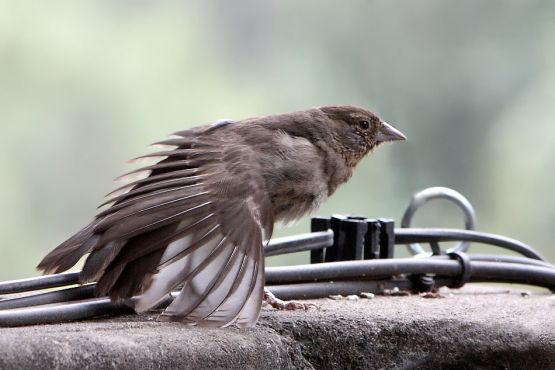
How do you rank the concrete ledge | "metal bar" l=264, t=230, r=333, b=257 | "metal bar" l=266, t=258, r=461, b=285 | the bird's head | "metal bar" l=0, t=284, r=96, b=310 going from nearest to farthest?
the concrete ledge, "metal bar" l=0, t=284, r=96, b=310, "metal bar" l=266, t=258, r=461, b=285, "metal bar" l=264, t=230, r=333, b=257, the bird's head

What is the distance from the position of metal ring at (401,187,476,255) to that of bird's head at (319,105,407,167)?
12.3 inches

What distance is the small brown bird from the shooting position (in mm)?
2523

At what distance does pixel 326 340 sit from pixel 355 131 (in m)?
1.39

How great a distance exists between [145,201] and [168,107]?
315 centimetres

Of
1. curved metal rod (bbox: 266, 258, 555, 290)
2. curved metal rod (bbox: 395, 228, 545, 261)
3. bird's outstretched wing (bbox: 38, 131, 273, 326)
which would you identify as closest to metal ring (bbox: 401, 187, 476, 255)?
curved metal rod (bbox: 395, 228, 545, 261)

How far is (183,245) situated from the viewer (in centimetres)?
267

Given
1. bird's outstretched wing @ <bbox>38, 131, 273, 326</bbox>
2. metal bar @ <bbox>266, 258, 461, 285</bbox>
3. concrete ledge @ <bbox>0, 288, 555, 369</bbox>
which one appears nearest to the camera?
concrete ledge @ <bbox>0, 288, 555, 369</bbox>

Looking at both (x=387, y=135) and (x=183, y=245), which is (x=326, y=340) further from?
(x=387, y=135)

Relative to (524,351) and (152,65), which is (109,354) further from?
(152,65)

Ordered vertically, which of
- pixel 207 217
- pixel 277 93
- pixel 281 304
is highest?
pixel 207 217

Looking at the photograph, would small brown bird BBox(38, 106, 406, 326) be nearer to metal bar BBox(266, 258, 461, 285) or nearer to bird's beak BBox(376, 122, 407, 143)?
metal bar BBox(266, 258, 461, 285)

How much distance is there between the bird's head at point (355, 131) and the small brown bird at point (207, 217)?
15cm

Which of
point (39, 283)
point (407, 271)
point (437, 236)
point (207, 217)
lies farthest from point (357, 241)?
point (39, 283)

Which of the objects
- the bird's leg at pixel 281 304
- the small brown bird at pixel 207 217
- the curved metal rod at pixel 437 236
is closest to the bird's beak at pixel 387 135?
the small brown bird at pixel 207 217
